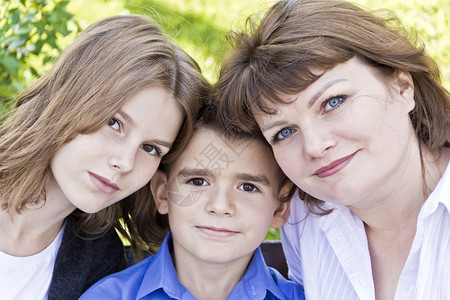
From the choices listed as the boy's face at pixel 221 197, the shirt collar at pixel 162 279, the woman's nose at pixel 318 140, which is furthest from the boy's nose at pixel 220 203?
the woman's nose at pixel 318 140

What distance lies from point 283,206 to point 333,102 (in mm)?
631

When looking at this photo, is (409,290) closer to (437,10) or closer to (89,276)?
(89,276)

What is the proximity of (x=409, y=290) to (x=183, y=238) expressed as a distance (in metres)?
0.79

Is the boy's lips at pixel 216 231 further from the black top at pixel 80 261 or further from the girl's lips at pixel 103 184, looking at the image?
the black top at pixel 80 261

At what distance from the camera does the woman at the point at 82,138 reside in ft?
6.56

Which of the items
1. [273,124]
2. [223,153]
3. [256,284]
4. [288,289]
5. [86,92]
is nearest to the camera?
[273,124]

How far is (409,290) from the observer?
6.48 feet

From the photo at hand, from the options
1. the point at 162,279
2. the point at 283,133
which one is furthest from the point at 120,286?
the point at 283,133

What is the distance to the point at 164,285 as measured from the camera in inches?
86.0

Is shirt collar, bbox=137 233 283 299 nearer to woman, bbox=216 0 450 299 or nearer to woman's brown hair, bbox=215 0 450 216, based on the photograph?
woman, bbox=216 0 450 299

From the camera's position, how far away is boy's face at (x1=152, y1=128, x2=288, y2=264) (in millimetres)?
2127

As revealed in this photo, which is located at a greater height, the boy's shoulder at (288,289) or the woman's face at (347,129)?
the woman's face at (347,129)

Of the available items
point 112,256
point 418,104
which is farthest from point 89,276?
point 418,104

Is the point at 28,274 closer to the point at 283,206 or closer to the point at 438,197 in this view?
the point at 283,206
